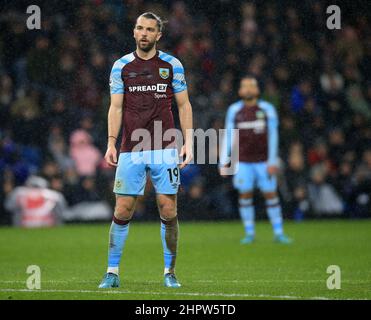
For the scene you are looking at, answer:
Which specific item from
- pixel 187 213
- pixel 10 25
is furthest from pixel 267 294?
pixel 10 25

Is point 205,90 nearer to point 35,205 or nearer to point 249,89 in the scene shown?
point 35,205

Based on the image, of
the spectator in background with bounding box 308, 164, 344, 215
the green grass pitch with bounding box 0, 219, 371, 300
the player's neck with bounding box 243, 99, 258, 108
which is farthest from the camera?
the spectator in background with bounding box 308, 164, 344, 215

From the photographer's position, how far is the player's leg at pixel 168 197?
30.2 feet

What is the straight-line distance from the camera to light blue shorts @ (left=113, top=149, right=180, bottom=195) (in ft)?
30.1

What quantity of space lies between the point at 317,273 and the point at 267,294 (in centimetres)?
220

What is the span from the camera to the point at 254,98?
1591 centimetres

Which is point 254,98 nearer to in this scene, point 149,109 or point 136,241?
point 136,241

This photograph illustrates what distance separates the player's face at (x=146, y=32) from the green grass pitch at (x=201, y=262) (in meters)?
2.14

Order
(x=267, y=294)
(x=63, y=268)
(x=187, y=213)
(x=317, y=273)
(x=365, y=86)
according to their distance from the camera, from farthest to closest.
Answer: (x=365, y=86), (x=187, y=213), (x=63, y=268), (x=317, y=273), (x=267, y=294)

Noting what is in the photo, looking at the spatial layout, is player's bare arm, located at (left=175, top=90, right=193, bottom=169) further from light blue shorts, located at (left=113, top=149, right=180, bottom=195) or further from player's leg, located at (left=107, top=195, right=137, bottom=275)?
player's leg, located at (left=107, top=195, right=137, bottom=275)

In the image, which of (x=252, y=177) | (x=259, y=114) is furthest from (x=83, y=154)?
(x=259, y=114)

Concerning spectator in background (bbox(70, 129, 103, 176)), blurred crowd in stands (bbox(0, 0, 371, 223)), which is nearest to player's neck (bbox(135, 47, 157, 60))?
blurred crowd in stands (bbox(0, 0, 371, 223))

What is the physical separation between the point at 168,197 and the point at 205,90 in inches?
467

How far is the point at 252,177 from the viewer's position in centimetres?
1600
